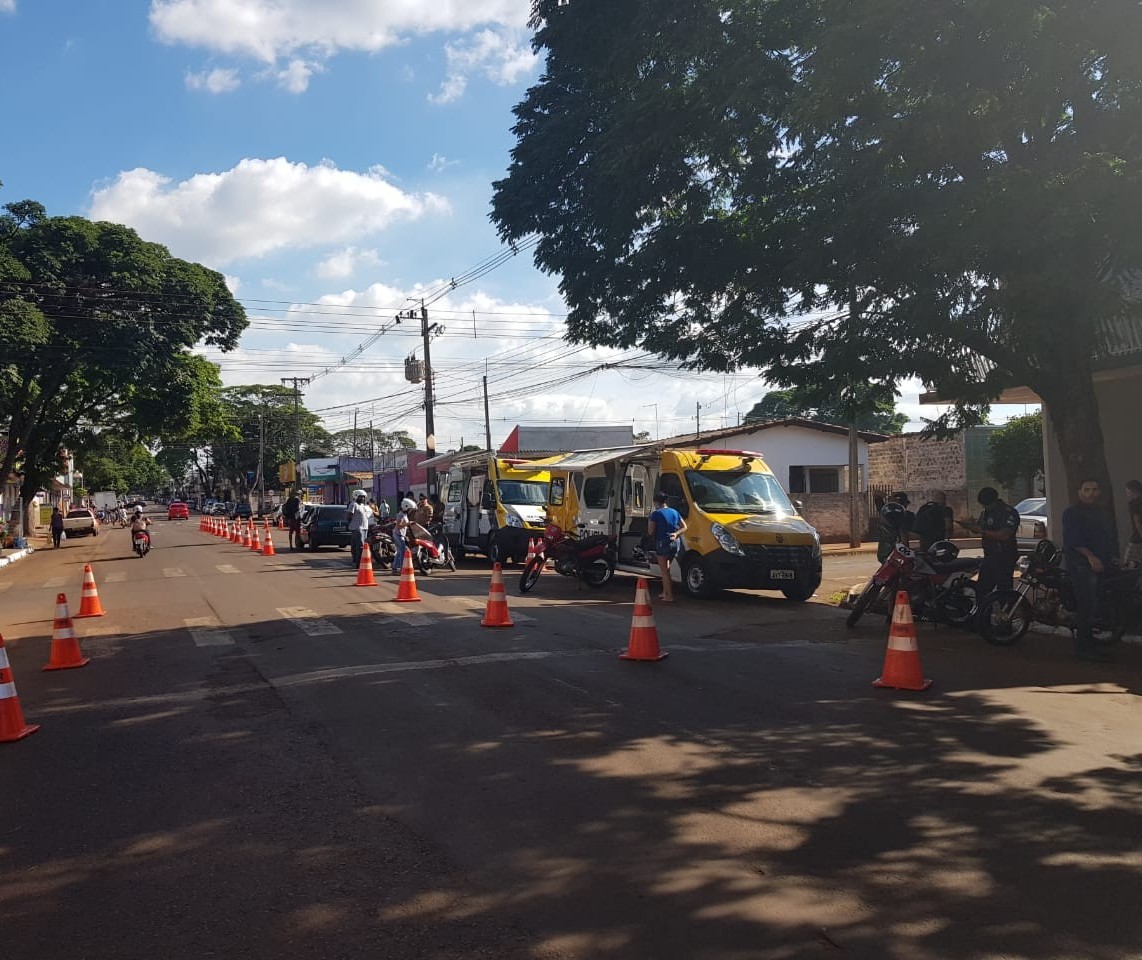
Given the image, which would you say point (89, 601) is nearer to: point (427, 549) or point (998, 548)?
point (427, 549)

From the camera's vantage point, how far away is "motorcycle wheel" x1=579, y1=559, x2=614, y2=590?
1773cm

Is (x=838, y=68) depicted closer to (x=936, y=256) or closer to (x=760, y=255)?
(x=936, y=256)

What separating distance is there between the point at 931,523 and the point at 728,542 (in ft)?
9.98

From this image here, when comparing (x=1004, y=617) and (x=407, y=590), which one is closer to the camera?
(x=1004, y=617)

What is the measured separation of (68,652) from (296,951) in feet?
25.7

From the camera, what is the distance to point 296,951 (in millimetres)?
3709

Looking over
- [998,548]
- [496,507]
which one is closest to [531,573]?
[496,507]

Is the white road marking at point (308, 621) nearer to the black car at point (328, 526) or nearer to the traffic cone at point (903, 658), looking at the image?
the traffic cone at point (903, 658)

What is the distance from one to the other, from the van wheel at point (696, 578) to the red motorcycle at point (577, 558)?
201cm

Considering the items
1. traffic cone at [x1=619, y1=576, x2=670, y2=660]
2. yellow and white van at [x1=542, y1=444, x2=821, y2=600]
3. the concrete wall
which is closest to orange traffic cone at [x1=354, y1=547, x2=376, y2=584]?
yellow and white van at [x1=542, y1=444, x2=821, y2=600]

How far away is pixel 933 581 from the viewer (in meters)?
11.9

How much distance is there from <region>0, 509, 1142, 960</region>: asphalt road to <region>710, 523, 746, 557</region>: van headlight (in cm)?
462

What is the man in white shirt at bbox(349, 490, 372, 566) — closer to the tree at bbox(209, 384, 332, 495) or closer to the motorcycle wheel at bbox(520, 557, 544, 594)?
the motorcycle wheel at bbox(520, 557, 544, 594)

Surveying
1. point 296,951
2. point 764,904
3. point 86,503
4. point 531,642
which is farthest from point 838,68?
point 86,503
